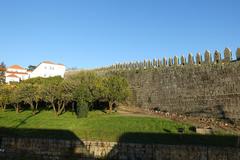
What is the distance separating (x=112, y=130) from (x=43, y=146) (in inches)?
154

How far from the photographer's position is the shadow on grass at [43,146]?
14336 mm

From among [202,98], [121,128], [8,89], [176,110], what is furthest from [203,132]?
[8,89]

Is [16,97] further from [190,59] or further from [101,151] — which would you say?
[101,151]

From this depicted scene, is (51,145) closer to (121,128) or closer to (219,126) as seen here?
(121,128)

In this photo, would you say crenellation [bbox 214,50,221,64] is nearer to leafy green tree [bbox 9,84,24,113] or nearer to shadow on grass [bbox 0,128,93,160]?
shadow on grass [bbox 0,128,93,160]

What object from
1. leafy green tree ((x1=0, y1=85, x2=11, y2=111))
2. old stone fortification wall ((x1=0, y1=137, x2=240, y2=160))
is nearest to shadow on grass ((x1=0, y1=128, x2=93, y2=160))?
old stone fortification wall ((x1=0, y1=137, x2=240, y2=160))

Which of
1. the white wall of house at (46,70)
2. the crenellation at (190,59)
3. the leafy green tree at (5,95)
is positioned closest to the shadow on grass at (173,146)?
the crenellation at (190,59)

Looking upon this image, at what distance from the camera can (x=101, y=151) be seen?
549 inches

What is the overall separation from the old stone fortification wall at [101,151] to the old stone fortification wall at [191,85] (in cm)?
828

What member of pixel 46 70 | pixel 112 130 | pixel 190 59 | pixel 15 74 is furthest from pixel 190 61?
pixel 15 74

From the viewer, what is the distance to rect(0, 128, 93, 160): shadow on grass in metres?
14.3

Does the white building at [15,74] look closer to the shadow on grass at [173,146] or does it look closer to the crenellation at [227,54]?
the crenellation at [227,54]

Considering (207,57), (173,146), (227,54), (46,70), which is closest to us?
(173,146)

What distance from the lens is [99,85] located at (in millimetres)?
25016
